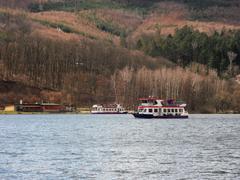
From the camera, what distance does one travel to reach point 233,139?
337 feet

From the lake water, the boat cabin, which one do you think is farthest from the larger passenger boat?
the lake water

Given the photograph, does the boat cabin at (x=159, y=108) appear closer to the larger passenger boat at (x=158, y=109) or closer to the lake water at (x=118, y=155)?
the larger passenger boat at (x=158, y=109)

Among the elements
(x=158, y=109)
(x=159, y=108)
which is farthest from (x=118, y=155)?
(x=158, y=109)

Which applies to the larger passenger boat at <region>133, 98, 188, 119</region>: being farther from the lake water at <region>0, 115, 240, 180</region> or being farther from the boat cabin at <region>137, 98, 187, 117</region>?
the lake water at <region>0, 115, 240, 180</region>

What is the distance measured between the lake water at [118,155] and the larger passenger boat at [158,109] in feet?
202

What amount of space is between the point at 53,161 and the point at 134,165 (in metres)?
8.03

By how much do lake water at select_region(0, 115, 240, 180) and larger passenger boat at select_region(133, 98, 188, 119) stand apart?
61687 mm

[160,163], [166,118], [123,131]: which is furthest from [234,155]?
[166,118]

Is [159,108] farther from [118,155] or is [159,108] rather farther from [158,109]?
[118,155]

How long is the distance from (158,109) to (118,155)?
99.8 metres

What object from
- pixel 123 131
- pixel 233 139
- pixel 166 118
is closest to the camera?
pixel 233 139

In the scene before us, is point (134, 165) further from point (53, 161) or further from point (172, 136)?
point (172, 136)

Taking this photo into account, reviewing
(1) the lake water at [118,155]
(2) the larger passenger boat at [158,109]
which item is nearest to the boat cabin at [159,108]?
(2) the larger passenger boat at [158,109]

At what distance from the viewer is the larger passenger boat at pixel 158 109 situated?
582ft
